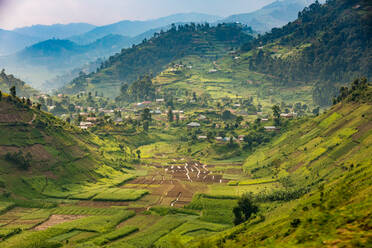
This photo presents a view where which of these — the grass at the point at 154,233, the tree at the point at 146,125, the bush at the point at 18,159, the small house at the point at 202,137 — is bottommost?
the grass at the point at 154,233

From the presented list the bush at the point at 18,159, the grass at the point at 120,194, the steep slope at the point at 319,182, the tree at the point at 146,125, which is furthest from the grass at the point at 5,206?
the tree at the point at 146,125

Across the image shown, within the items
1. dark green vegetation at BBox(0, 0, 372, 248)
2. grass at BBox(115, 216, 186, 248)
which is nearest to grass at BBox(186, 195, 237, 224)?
dark green vegetation at BBox(0, 0, 372, 248)

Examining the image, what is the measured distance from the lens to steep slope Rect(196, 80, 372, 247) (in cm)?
3938

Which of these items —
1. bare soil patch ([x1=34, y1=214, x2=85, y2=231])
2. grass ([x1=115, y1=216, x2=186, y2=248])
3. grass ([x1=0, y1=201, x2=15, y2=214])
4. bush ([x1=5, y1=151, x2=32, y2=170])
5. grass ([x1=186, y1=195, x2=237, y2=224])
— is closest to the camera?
grass ([x1=115, y1=216, x2=186, y2=248])

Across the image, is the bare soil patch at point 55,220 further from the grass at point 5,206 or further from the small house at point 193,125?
the small house at point 193,125

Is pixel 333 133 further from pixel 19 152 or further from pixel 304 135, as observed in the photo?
pixel 19 152

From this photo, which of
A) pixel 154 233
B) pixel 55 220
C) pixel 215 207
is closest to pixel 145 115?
pixel 215 207

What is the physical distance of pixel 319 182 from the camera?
265ft

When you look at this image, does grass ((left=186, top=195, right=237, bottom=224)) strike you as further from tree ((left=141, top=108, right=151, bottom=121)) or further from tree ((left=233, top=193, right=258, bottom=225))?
tree ((left=141, top=108, right=151, bottom=121))

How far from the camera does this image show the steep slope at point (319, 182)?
3938 cm

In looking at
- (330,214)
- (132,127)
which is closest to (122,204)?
(330,214)

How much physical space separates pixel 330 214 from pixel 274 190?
43.6 metres

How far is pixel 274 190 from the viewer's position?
3413 inches

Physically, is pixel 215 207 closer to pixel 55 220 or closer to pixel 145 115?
pixel 55 220
